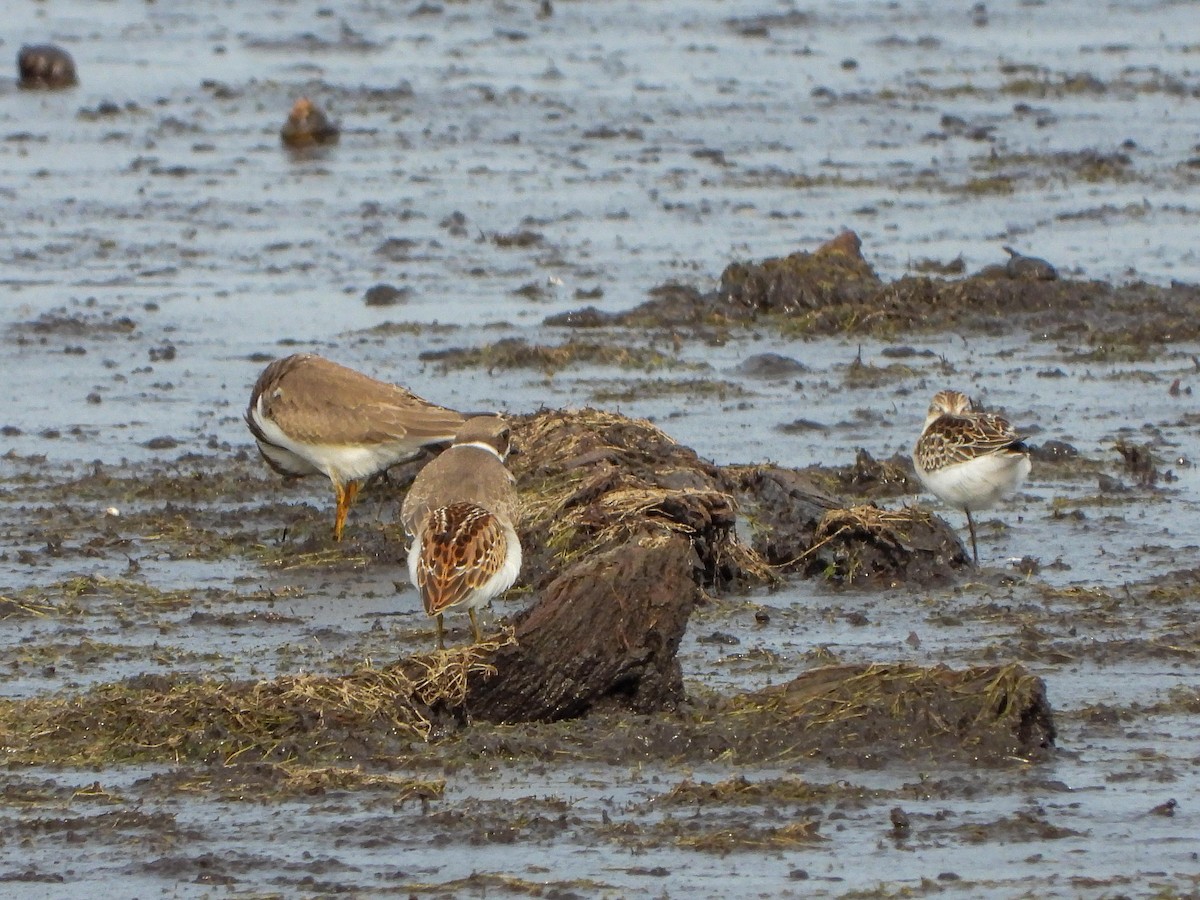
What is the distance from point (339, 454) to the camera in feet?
36.1

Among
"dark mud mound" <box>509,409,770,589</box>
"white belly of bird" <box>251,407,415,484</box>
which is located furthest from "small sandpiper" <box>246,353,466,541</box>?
"dark mud mound" <box>509,409,770,589</box>

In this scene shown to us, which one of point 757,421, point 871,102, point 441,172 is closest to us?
point 757,421

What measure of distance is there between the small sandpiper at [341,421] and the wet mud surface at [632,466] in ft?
1.04

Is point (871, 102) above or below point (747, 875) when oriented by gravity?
above

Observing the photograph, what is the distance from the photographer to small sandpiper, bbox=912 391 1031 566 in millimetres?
10125

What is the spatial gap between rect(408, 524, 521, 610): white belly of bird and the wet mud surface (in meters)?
0.21

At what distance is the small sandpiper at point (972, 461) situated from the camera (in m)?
10.1

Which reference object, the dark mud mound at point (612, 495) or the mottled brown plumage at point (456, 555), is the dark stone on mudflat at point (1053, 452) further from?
the mottled brown plumage at point (456, 555)

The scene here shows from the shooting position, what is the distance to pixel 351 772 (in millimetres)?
7234

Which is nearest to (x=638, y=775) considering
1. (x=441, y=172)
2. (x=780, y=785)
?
(x=780, y=785)

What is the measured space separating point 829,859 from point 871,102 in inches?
689

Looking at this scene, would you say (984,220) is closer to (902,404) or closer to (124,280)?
(902,404)

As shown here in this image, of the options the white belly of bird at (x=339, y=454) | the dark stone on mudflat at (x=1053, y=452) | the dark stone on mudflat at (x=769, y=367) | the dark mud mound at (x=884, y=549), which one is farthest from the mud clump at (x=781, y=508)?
the dark stone on mudflat at (x=769, y=367)

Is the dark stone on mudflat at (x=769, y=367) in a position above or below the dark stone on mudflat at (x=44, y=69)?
below
